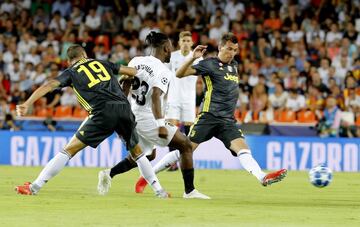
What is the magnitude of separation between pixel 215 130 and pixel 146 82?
49.1 inches

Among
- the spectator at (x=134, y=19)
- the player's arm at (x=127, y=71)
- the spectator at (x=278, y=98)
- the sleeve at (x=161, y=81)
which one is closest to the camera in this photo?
the player's arm at (x=127, y=71)

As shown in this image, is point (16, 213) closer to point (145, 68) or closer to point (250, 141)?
point (145, 68)

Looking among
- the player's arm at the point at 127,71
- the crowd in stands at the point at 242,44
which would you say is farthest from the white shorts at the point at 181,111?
the player's arm at the point at 127,71

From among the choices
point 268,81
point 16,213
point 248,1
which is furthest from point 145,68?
point 248,1

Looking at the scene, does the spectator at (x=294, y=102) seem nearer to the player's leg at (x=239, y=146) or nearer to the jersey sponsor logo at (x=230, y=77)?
the jersey sponsor logo at (x=230, y=77)

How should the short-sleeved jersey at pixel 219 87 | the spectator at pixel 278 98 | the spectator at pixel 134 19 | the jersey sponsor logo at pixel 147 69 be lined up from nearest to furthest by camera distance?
the jersey sponsor logo at pixel 147 69
the short-sleeved jersey at pixel 219 87
the spectator at pixel 278 98
the spectator at pixel 134 19

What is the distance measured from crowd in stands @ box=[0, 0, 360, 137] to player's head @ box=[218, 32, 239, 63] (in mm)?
8230

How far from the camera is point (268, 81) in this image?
23547mm

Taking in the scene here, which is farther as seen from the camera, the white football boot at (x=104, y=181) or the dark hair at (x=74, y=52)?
the white football boot at (x=104, y=181)

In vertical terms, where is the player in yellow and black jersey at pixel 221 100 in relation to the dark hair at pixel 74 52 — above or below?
below

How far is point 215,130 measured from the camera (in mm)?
12398

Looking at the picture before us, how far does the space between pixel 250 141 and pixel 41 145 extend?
472cm

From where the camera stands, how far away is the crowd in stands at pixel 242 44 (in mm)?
22062

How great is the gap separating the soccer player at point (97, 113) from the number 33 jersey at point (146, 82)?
280 mm
